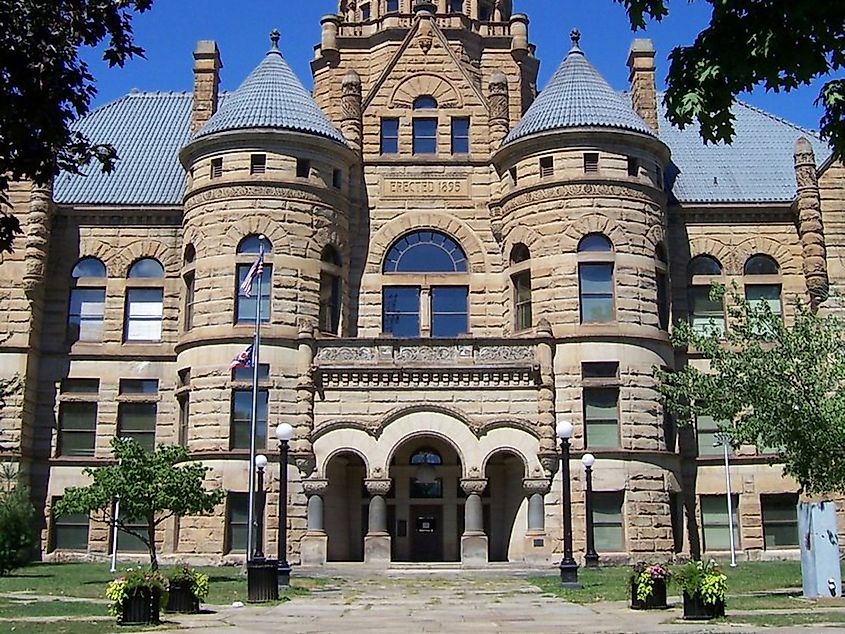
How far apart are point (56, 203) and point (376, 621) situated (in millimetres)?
28563

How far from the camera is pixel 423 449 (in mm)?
40656

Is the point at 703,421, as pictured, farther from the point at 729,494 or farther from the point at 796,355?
the point at 796,355

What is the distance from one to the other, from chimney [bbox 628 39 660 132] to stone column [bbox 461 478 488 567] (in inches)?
692

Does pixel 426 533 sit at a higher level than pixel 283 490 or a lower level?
lower

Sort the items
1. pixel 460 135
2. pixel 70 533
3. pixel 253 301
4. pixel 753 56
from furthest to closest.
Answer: pixel 460 135 < pixel 70 533 < pixel 253 301 < pixel 753 56

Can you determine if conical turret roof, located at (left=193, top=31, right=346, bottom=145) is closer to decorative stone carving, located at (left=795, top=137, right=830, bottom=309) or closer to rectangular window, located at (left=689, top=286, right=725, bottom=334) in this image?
rectangular window, located at (left=689, top=286, right=725, bottom=334)

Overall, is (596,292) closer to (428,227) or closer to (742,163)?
(428,227)

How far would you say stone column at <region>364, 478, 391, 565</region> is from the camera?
37344mm

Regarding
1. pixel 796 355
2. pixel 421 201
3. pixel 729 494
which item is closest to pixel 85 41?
pixel 796 355

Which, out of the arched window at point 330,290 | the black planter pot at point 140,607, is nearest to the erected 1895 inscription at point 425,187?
the arched window at point 330,290

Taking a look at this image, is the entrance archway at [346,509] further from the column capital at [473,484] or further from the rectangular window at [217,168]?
the rectangular window at [217,168]

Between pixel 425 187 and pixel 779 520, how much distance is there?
1904cm

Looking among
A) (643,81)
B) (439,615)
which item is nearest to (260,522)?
(439,615)

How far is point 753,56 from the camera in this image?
9.84 m
